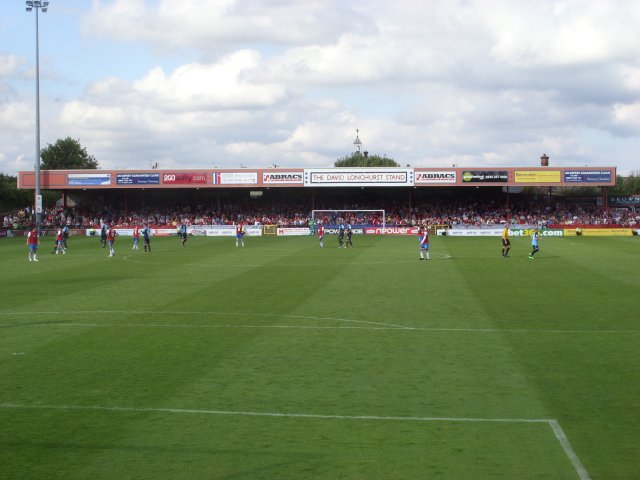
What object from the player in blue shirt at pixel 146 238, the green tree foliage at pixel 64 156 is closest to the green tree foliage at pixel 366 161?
the green tree foliage at pixel 64 156

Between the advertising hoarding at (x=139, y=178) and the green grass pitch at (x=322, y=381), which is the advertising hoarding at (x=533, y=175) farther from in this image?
the green grass pitch at (x=322, y=381)

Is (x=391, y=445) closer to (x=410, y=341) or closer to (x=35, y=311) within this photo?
(x=410, y=341)

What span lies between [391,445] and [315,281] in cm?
1944

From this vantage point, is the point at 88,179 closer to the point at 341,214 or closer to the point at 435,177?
the point at 341,214

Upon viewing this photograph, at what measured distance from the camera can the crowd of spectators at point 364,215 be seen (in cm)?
7762

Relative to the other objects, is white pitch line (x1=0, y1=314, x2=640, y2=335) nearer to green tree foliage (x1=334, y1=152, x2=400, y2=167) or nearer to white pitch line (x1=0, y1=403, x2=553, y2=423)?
white pitch line (x1=0, y1=403, x2=553, y2=423)

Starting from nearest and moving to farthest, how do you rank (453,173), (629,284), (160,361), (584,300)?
(160,361) < (584,300) < (629,284) < (453,173)

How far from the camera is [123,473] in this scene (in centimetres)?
849

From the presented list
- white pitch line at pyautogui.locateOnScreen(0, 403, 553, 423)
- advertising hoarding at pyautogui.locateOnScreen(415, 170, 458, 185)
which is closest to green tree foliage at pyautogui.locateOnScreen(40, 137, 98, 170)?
advertising hoarding at pyautogui.locateOnScreen(415, 170, 458, 185)

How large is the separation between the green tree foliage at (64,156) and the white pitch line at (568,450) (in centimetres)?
12698

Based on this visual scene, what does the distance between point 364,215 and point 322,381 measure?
68.0 meters

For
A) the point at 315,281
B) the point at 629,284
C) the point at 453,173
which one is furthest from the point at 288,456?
the point at 453,173

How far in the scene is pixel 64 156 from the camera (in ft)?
422

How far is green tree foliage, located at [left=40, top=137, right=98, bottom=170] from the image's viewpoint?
127500 millimetres
